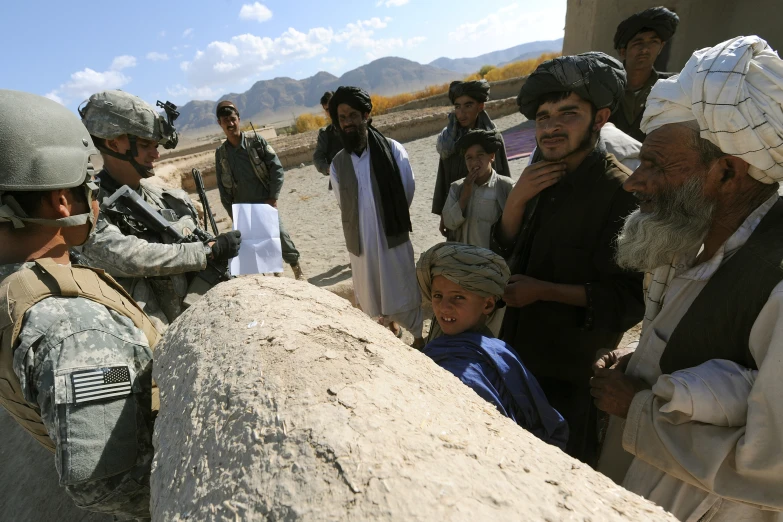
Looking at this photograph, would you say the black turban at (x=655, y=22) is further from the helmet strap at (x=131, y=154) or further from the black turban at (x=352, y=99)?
the helmet strap at (x=131, y=154)

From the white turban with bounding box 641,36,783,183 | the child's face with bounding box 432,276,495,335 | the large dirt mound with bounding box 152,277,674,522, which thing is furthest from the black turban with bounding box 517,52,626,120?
the large dirt mound with bounding box 152,277,674,522

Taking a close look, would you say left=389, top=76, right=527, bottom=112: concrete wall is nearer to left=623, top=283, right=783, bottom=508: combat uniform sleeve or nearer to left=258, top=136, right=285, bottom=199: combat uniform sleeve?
left=258, top=136, right=285, bottom=199: combat uniform sleeve

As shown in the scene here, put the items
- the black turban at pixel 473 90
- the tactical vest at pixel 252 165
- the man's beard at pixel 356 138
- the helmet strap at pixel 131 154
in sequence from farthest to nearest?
the tactical vest at pixel 252 165 → the black turban at pixel 473 90 → the man's beard at pixel 356 138 → the helmet strap at pixel 131 154

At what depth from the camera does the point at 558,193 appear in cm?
191

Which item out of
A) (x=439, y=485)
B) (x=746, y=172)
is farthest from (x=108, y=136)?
(x=746, y=172)

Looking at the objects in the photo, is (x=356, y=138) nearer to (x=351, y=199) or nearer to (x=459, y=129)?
(x=351, y=199)

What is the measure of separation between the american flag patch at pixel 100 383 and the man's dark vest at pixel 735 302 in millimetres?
1585

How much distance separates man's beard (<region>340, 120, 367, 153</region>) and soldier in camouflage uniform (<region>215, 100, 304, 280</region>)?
1910mm

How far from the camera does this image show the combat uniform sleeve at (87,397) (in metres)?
0.97

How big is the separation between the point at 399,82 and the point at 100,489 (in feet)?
521

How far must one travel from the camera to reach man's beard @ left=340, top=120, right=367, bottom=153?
351cm

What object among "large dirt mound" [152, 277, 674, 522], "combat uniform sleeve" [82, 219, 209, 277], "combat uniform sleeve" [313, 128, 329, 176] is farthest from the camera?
"combat uniform sleeve" [313, 128, 329, 176]

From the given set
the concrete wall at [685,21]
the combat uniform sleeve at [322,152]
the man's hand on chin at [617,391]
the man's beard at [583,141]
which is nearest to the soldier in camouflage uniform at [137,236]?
the man's beard at [583,141]

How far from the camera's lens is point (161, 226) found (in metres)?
2.34
